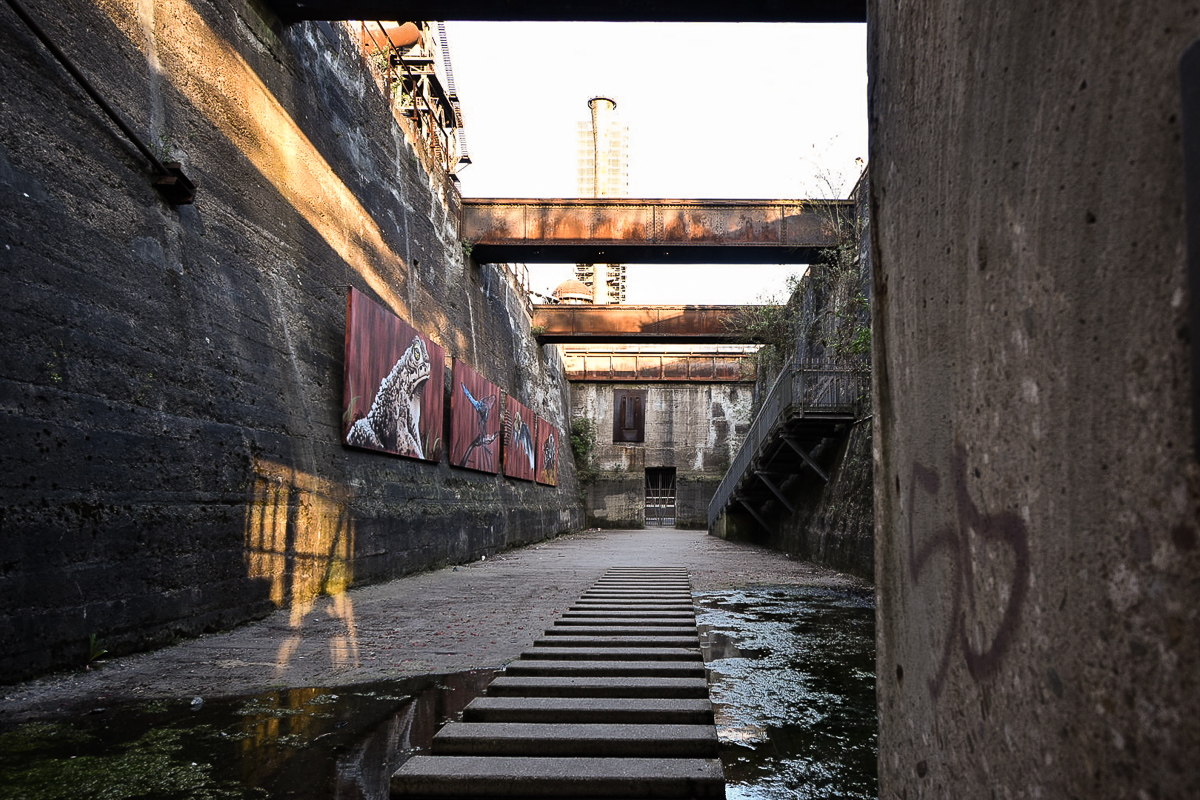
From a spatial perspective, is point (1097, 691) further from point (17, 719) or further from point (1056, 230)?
point (17, 719)

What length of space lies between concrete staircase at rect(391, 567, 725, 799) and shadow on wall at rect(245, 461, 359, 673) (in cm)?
176

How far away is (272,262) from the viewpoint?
6.79m

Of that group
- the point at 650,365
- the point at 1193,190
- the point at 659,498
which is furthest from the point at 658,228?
the point at 659,498

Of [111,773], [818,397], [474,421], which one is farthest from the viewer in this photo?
[474,421]

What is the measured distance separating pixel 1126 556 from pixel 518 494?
1571cm

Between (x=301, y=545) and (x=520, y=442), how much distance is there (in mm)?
10325

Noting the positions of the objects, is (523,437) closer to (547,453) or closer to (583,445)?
(547,453)

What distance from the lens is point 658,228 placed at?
12.9 m

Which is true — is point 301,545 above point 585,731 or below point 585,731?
above

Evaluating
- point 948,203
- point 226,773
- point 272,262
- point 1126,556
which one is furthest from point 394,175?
point 1126,556

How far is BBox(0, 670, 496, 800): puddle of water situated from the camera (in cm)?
235

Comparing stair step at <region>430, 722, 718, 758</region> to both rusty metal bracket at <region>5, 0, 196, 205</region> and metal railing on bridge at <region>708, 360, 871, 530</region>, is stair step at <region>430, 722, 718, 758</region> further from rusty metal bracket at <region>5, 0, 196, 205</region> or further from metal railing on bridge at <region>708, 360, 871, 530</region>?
metal railing on bridge at <region>708, 360, 871, 530</region>

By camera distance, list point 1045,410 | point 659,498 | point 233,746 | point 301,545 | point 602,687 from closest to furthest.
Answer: point 1045,410 < point 233,746 < point 602,687 < point 301,545 < point 659,498

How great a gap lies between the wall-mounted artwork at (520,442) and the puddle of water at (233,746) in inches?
473
